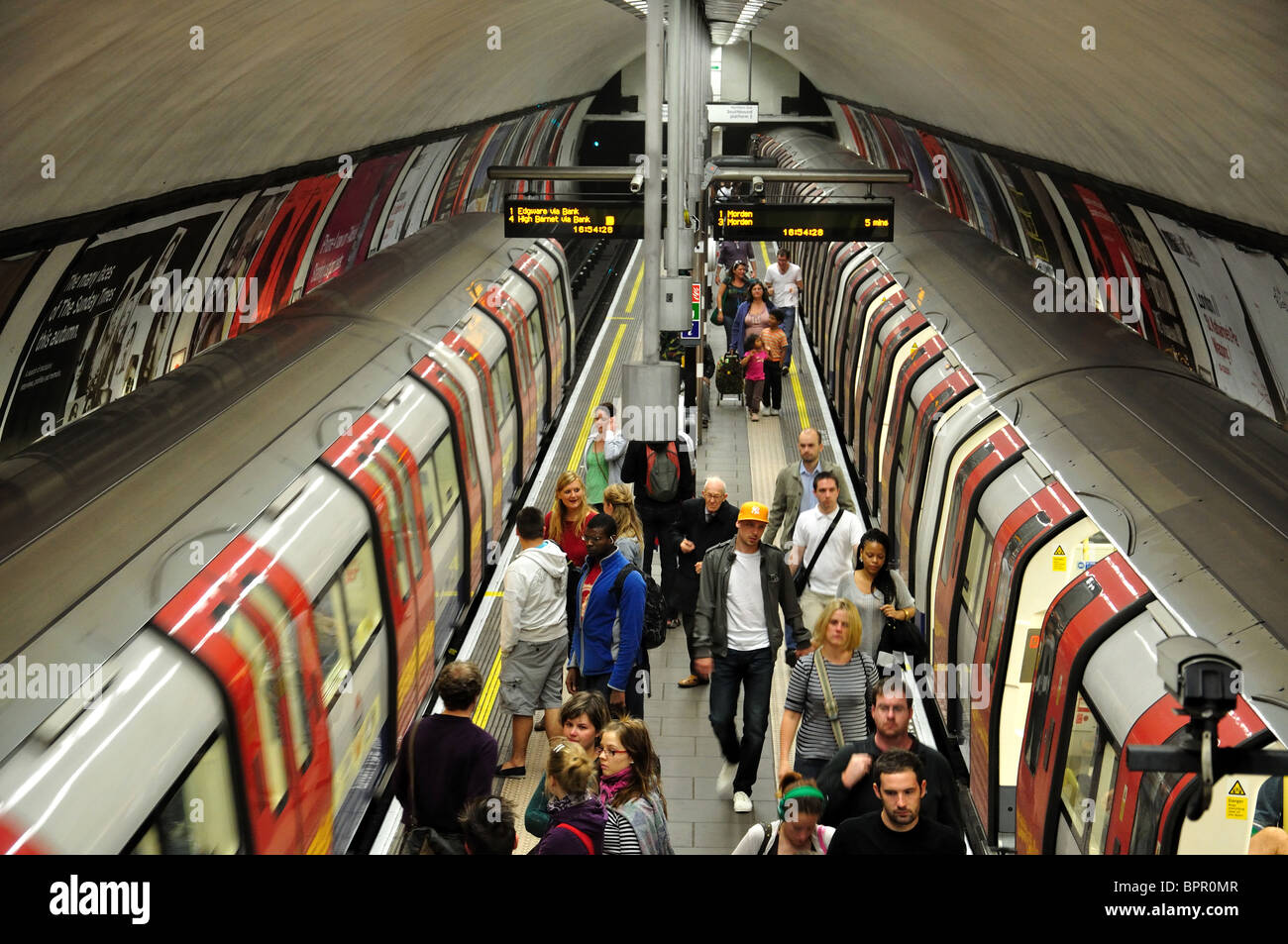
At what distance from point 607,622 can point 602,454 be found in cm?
309

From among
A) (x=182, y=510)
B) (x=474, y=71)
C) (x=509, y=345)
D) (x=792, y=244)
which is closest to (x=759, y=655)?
(x=182, y=510)

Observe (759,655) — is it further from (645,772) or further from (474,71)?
(474,71)

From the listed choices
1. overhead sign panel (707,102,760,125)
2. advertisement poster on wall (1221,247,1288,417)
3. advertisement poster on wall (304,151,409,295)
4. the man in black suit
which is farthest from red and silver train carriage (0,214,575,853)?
overhead sign panel (707,102,760,125)

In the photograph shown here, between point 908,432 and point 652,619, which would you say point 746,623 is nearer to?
point 652,619

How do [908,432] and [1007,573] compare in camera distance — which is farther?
[908,432]

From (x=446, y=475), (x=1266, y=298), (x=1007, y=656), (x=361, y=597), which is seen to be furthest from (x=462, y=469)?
(x=1266, y=298)

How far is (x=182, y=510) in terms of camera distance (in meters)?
5.51

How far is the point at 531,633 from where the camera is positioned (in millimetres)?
7363

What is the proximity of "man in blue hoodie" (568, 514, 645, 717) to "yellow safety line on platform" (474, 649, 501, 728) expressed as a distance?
1079 millimetres

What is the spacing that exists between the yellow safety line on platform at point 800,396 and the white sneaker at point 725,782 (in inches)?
338

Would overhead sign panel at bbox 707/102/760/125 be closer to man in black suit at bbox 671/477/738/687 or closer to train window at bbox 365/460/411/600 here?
man in black suit at bbox 671/477/738/687

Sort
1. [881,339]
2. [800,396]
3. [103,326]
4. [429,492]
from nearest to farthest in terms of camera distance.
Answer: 1. [429,492]
2. [103,326]
3. [881,339]
4. [800,396]

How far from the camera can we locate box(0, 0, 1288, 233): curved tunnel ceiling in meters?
5.64
